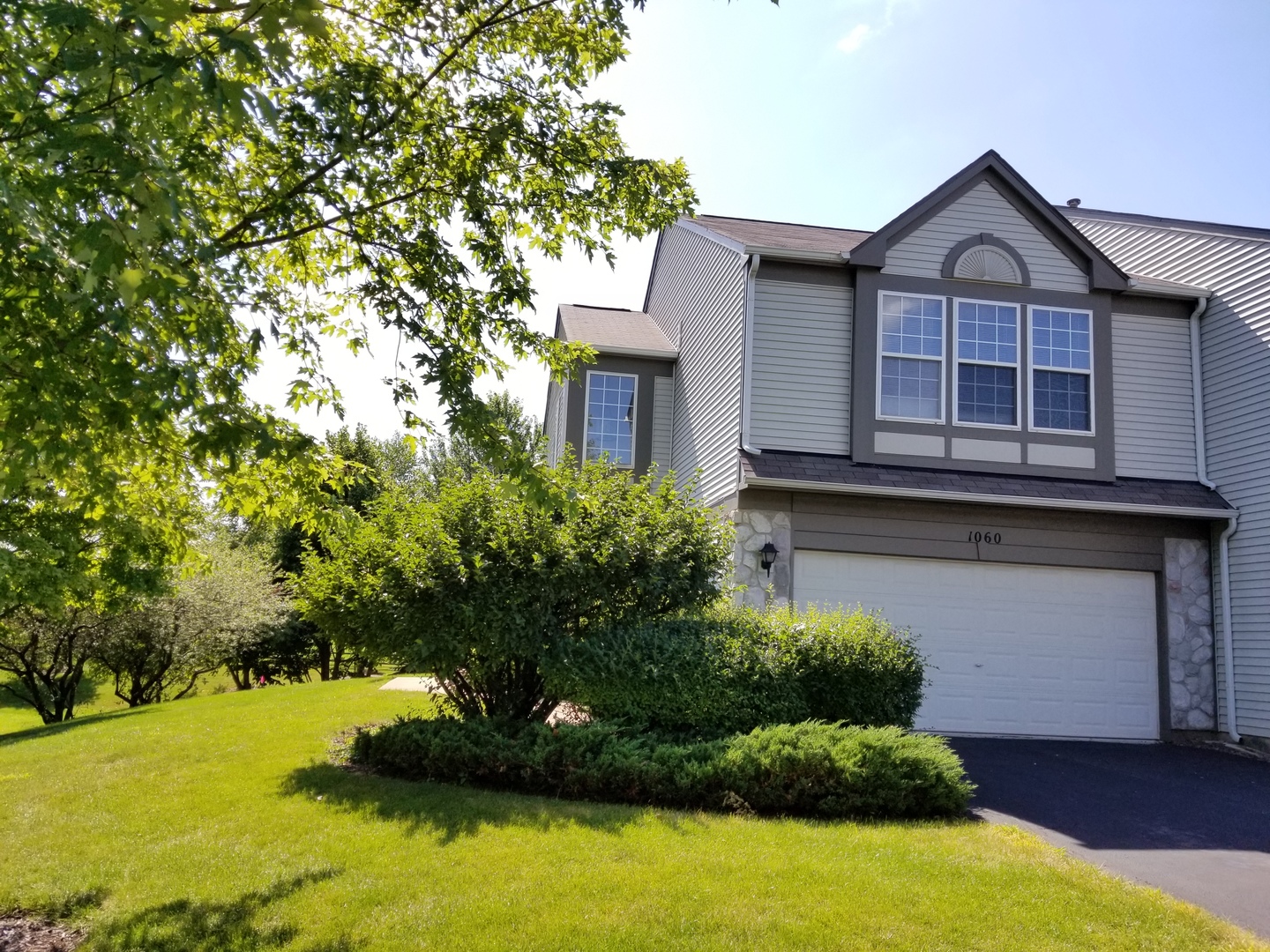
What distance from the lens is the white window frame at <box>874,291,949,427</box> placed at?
1224cm

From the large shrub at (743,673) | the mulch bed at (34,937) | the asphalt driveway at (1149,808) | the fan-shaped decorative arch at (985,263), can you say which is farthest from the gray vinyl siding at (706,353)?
the mulch bed at (34,937)

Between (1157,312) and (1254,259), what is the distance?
1302 millimetres

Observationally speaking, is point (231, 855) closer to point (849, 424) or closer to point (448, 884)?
point (448, 884)

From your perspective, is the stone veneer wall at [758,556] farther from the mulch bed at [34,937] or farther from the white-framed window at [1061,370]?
the mulch bed at [34,937]

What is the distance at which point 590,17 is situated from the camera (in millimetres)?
6711

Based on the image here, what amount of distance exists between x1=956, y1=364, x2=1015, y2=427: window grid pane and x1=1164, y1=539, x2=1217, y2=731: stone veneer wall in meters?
2.84

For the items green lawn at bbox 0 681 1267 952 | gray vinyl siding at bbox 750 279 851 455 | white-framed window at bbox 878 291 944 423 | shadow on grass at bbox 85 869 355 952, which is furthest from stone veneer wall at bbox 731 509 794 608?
shadow on grass at bbox 85 869 355 952

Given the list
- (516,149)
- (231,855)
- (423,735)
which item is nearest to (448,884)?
(231,855)

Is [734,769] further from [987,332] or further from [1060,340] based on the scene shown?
[1060,340]

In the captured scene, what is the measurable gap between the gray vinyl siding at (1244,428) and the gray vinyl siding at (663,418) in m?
8.30

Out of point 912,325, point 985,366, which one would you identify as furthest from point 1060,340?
point 912,325

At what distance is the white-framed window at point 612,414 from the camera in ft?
54.0

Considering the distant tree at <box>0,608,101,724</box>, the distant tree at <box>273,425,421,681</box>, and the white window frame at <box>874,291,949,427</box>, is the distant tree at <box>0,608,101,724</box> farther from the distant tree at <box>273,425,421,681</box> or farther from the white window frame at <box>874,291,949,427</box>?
the white window frame at <box>874,291,949,427</box>

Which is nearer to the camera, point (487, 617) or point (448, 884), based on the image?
point (448, 884)
